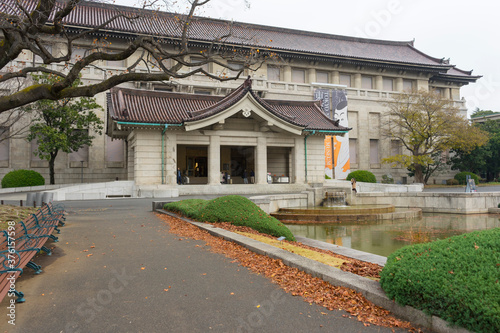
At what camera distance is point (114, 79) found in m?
8.25

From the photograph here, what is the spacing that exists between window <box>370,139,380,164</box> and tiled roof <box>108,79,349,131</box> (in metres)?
15.1

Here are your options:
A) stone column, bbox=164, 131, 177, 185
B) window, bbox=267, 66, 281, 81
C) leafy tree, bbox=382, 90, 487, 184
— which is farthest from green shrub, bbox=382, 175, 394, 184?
stone column, bbox=164, 131, 177, 185

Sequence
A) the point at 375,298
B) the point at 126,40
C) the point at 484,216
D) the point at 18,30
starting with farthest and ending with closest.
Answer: the point at 126,40 < the point at 484,216 < the point at 18,30 < the point at 375,298

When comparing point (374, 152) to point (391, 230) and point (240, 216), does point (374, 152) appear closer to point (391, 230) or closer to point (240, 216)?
point (391, 230)

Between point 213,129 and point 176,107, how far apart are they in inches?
135

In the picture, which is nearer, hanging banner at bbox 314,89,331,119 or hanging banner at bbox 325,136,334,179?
hanging banner at bbox 325,136,334,179

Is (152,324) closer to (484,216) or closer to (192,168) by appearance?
(484,216)

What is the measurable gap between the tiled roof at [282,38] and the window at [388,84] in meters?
2.46

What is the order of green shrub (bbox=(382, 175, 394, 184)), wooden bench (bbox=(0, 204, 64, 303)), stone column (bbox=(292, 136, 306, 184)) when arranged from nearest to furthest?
wooden bench (bbox=(0, 204, 64, 303)) < stone column (bbox=(292, 136, 306, 184)) < green shrub (bbox=(382, 175, 394, 184))

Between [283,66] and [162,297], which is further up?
[283,66]

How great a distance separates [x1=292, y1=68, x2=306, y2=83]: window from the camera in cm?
4019

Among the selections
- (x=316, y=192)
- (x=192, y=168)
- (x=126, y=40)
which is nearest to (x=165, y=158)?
(x=192, y=168)

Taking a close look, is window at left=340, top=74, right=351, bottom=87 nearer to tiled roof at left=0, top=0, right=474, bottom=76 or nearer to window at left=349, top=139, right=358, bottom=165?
tiled roof at left=0, top=0, right=474, bottom=76

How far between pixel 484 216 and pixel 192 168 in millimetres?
23202
